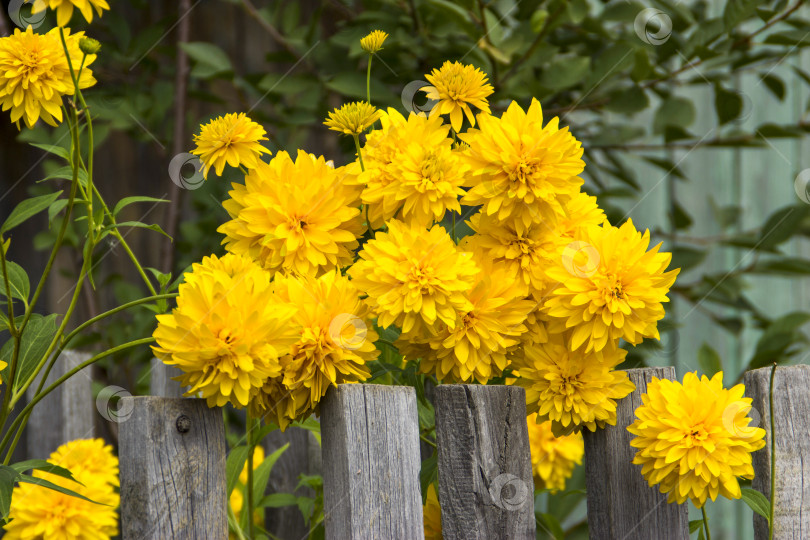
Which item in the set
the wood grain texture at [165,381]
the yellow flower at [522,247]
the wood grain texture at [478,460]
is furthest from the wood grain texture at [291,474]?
the yellow flower at [522,247]

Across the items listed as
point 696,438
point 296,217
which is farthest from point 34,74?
point 696,438

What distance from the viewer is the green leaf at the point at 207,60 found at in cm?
174

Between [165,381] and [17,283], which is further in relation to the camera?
[165,381]

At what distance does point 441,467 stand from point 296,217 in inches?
13.3

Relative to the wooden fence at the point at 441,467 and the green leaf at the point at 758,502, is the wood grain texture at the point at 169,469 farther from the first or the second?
the green leaf at the point at 758,502

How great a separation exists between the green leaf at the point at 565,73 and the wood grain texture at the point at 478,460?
0.89m

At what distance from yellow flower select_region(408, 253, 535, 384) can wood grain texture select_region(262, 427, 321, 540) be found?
68 centimetres

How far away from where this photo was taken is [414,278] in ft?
2.58

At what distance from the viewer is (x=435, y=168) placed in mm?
830

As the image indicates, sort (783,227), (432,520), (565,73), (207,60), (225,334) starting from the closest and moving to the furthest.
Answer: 1. (225,334)
2. (432,520)
3. (565,73)
4. (207,60)
5. (783,227)

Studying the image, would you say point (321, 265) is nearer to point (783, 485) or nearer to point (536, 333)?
point (536, 333)

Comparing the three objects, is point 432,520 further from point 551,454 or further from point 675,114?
point 675,114

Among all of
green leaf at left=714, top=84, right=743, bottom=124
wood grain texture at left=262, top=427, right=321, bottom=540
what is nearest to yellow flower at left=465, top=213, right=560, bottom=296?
wood grain texture at left=262, top=427, right=321, bottom=540

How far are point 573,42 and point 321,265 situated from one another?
4.05 ft
